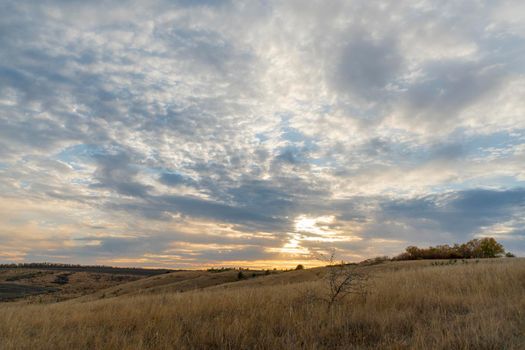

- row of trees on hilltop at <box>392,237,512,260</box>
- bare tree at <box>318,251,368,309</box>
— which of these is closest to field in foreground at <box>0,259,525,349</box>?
bare tree at <box>318,251,368,309</box>

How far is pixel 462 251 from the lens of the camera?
4778cm

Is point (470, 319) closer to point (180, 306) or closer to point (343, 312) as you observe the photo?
point (343, 312)

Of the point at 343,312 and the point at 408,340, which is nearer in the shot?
the point at 408,340

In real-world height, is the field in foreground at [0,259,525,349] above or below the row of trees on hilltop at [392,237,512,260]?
below

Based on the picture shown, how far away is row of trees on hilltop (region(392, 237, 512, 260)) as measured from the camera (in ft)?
146

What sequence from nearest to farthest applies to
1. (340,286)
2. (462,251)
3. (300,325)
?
(300,325), (340,286), (462,251)

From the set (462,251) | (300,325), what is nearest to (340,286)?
(300,325)

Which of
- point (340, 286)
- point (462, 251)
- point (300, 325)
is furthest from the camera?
point (462, 251)

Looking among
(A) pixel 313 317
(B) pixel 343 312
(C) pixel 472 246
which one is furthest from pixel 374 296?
(C) pixel 472 246

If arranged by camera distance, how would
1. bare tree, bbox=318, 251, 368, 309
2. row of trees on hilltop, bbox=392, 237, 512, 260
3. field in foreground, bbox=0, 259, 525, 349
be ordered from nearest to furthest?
field in foreground, bbox=0, 259, 525, 349 → bare tree, bbox=318, 251, 368, 309 → row of trees on hilltop, bbox=392, 237, 512, 260

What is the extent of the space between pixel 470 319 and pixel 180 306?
6.80 m

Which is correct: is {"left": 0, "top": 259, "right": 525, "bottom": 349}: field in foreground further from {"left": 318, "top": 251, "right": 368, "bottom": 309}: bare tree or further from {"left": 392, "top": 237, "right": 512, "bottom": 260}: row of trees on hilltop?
{"left": 392, "top": 237, "right": 512, "bottom": 260}: row of trees on hilltop

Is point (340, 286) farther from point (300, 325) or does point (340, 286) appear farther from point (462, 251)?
point (462, 251)

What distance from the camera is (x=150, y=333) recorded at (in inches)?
294
